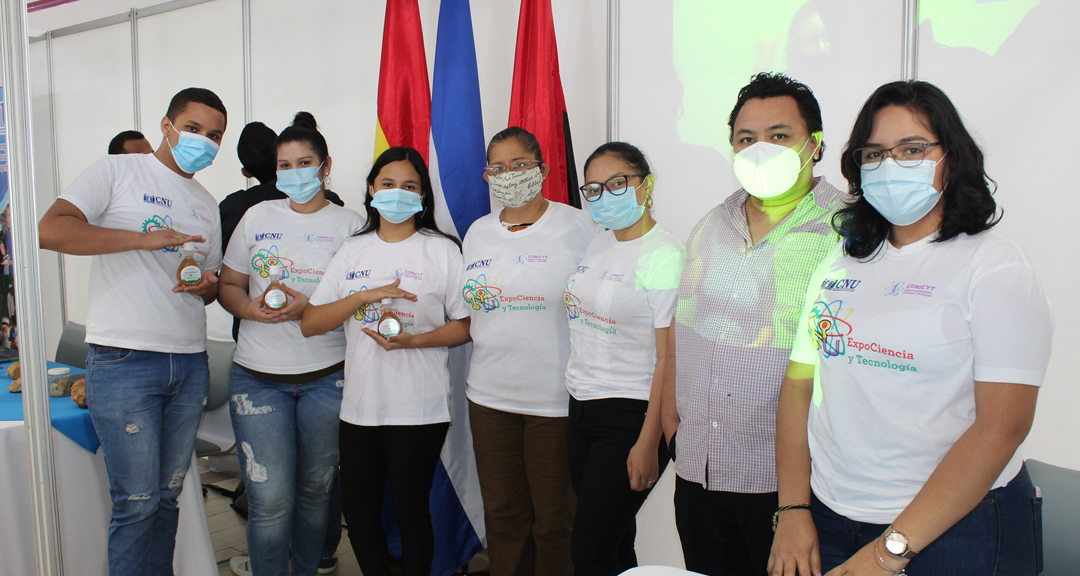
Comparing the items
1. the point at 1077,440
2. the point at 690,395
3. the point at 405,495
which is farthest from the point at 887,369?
the point at 405,495

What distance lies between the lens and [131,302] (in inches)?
81.8

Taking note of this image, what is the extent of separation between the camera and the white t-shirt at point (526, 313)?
6.73ft

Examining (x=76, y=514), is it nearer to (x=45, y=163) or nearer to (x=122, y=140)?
(x=122, y=140)

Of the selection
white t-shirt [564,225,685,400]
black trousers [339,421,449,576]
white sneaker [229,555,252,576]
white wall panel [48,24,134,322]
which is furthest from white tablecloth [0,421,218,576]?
white wall panel [48,24,134,322]

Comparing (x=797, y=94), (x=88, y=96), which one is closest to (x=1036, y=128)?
(x=797, y=94)

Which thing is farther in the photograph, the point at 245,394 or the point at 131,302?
the point at 245,394

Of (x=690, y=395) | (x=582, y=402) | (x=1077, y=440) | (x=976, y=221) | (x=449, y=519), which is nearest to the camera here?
(x=976, y=221)

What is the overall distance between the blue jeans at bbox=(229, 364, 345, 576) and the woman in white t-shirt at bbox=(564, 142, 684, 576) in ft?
3.06

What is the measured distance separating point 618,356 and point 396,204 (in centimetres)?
91

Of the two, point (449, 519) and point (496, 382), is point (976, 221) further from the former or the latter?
point (449, 519)

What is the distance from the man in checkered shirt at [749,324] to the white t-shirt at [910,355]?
0.14 m

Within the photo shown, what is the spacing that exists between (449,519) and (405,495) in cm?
73

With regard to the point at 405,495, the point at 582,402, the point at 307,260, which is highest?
the point at 307,260

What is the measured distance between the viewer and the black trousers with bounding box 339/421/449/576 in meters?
A: 2.14
